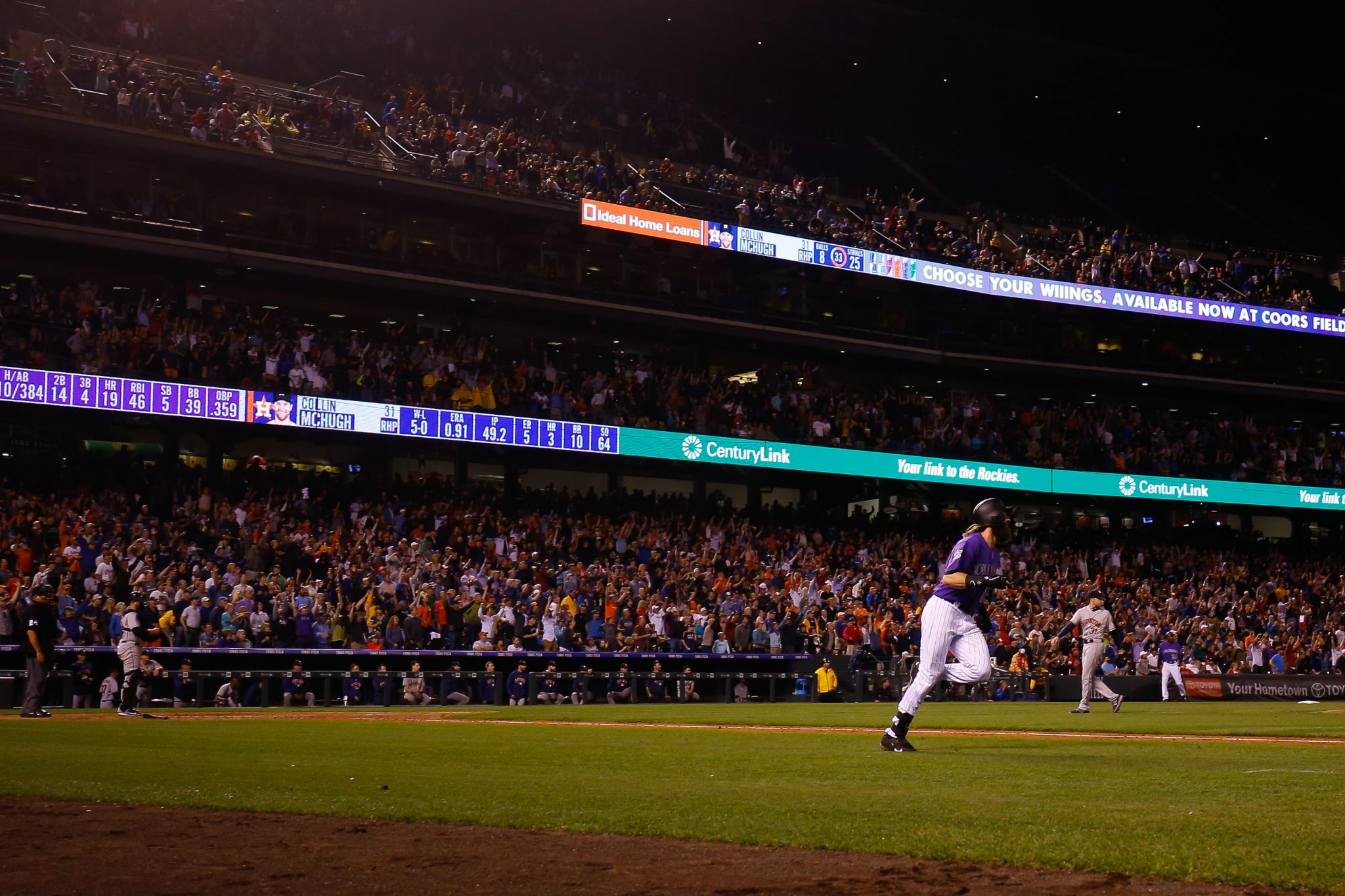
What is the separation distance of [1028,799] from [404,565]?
21.7m

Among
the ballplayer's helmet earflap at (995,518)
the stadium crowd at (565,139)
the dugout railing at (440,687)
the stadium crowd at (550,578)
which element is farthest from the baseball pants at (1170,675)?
the ballplayer's helmet earflap at (995,518)

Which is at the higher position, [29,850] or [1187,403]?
[1187,403]

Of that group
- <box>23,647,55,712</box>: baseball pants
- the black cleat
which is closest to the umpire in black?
<box>23,647,55,712</box>: baseball pants

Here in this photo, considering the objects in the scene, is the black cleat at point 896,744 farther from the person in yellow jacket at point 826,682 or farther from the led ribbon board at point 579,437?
the led ribbon board at point 579,437

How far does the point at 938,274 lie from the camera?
4053 centimetres

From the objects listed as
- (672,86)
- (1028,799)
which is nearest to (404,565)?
(1028,799)

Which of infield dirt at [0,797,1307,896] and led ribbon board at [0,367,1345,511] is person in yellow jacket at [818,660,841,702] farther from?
infield dirt at [0,797,1307,896]

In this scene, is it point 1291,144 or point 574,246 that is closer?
point 574,246

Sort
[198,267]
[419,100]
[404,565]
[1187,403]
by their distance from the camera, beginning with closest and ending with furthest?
[404,565]
[198,267]
[419,100]
[1187,403]

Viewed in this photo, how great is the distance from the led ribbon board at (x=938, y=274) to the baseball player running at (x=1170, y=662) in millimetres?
15373

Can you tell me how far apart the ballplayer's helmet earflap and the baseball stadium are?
0.14 metres

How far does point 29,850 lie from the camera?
5.55 m

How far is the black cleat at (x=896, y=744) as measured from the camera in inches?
421

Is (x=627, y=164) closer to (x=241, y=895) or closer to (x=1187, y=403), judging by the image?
(x=1187, y=403)
